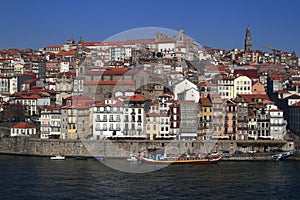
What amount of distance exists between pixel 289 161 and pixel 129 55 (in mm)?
37681

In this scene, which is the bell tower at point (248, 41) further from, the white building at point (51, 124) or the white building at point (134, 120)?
the white building at point (51, 124)

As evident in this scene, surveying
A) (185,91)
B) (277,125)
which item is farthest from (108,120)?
(277,125)

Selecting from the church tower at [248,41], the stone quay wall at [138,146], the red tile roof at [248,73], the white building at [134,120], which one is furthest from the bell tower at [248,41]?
the white building at [134,120]

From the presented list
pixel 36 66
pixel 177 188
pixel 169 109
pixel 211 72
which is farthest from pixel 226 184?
pixel 36 66

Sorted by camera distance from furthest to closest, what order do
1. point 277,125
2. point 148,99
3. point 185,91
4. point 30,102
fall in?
1. point 30,102
2. point 185,91
3. point 148,99
4. point 277,125

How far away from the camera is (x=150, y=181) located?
28062mm

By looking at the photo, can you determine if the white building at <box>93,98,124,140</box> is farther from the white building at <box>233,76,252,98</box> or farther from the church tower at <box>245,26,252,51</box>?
the church tower at <box>245,26,252,51</box>

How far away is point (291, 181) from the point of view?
92.4ft

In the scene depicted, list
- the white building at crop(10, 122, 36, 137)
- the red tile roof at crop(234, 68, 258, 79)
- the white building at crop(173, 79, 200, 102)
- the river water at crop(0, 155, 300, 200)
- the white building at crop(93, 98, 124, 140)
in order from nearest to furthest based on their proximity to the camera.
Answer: the river water at crop(0, 155, 300, 200) < the white building at crop(93, 98, 124, 140) < the white building at crop(10, 122, 36, 137) < the white building at crop(173, 79, 200, 102) < the red tile roof at crop(234, 68, 258, 79)

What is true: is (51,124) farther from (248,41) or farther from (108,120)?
(248,41)

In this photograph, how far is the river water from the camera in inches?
971

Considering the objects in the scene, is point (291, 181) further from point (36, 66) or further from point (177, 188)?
point (36, 66)

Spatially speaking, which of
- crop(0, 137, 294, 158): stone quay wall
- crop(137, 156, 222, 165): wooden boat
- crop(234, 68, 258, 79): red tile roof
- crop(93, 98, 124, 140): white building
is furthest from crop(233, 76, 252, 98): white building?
crop(137, 156, 222, 165): wooden boat

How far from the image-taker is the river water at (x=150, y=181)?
2467 centimetres
